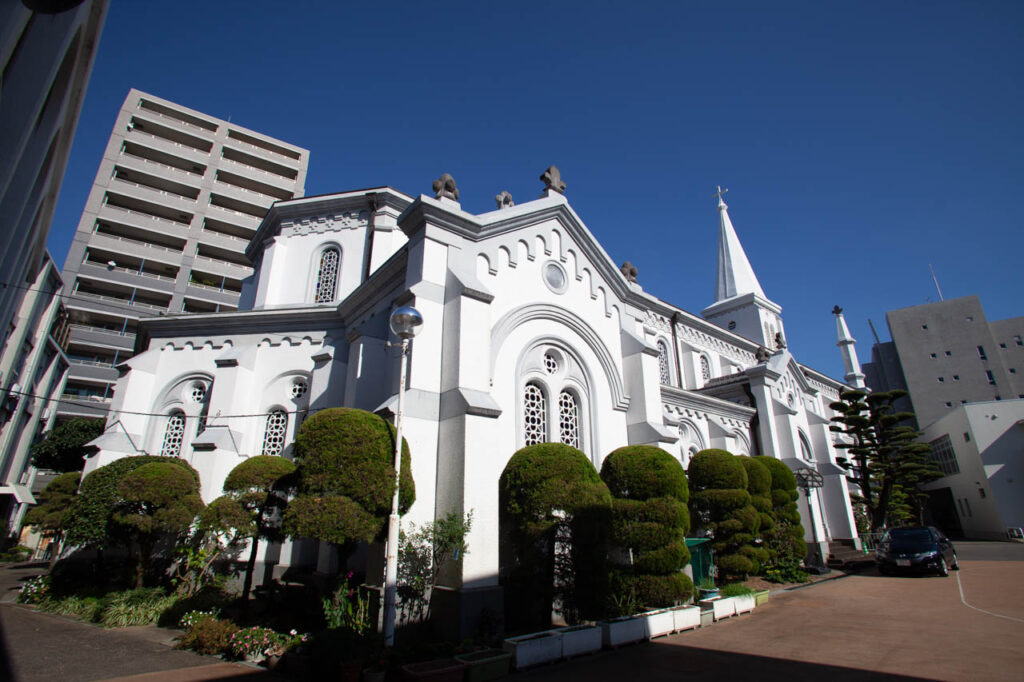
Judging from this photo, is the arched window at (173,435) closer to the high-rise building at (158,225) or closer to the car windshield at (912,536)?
the car windshield at (912,536)

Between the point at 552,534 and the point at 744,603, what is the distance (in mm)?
4896

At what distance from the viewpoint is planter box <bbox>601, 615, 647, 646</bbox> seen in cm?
777

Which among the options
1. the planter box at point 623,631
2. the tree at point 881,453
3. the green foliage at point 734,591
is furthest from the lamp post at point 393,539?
the tree at point 881,453

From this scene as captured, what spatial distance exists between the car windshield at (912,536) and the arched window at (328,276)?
66.4 ft

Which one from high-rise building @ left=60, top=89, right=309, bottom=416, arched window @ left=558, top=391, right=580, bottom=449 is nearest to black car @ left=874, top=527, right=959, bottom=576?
arched window @ left=558, top=391, right=580, bottom=449

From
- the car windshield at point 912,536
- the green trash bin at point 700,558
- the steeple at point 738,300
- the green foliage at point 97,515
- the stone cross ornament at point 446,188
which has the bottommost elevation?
the green trash bin at point 700,558

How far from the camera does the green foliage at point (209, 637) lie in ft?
25.2

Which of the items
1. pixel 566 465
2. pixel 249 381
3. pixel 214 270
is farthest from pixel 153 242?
pixel 566 465

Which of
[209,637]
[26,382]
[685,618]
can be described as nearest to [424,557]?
[209,637]

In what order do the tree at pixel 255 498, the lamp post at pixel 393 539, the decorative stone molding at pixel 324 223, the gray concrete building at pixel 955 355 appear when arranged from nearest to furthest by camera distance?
1. the lamp post at pixel 393 539
2. the tree at pixel 255 498
3. the decorative stone molding at pixel 324 223
4. the gray concrete building at pixel 955 355

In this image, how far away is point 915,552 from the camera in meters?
14.2

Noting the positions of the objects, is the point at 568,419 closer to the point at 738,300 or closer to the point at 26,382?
the point at 738,300

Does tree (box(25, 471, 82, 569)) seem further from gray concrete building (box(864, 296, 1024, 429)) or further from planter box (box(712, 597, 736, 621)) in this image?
gray concrete building (box(864, 296, 1024, 429))

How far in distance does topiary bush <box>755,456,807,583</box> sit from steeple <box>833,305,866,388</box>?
28.6 m
